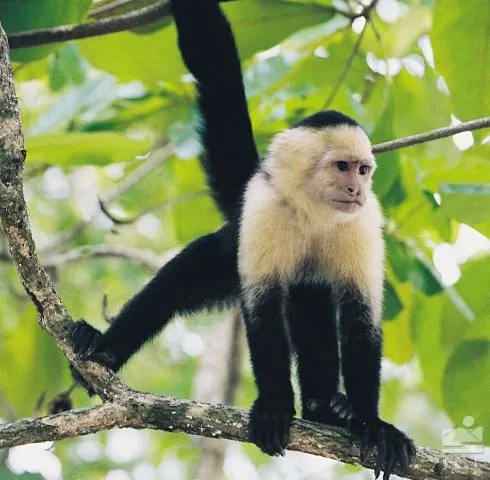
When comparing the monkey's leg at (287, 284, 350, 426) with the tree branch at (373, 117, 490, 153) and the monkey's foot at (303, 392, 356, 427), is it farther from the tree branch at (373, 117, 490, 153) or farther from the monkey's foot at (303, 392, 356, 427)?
the tree branch at (373, 117, 490, 153)

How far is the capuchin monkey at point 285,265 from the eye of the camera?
8.60ft

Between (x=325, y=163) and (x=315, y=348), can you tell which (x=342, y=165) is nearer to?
(x=325, y=163)

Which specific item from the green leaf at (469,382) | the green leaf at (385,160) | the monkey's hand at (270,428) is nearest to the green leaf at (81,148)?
the green leaf at (385,160)

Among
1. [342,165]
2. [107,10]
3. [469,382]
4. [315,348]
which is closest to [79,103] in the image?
[107,10]

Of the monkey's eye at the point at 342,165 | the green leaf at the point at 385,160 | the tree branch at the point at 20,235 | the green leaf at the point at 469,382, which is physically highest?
the green leaf at the point at 385,160

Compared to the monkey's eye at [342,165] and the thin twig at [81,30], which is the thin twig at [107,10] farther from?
the monkey's eye at [342,165]

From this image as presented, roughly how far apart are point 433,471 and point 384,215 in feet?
3.81

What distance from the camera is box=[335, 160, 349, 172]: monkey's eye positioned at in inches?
108

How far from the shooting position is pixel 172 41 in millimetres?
3066

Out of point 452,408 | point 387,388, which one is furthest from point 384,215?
point 387,388

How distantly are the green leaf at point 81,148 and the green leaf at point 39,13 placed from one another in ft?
1.24

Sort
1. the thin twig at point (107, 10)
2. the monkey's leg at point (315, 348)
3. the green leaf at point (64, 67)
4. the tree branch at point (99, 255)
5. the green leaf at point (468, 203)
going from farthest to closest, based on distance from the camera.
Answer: the tree branch at point (99, 255) < the green leaf at point (64, 67) < the thin twig at point (107, 10) < the monkey's leg at point (315, 348) < the green leaf at point (468, 203)

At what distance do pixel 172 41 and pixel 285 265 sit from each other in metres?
0.93

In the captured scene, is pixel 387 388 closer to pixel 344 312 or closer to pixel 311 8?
pixel 344 312
